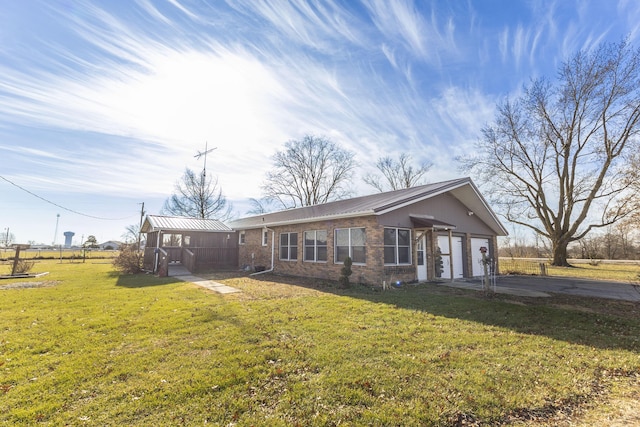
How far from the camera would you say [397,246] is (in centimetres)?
1241

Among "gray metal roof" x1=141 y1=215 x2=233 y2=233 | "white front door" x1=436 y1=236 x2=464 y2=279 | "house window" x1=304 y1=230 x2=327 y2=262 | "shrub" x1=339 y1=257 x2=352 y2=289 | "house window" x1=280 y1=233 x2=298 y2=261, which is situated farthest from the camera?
"gray metal roof" x1=141 y1=215 x2=233 y2=233

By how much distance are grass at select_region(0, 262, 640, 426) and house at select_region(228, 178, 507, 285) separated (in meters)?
4.49

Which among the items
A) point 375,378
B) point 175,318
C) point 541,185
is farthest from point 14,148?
point 541,185

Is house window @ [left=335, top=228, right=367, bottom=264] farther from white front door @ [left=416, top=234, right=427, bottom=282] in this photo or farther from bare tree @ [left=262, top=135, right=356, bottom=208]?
bare tree @ [left=262, top=135, right=356, bottom=208]

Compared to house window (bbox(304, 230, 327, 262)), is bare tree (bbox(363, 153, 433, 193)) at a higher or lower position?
higher

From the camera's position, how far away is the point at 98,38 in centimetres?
858

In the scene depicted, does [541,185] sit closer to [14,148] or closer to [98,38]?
[98,38]

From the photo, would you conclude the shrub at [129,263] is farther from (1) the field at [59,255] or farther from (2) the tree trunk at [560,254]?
(2) the tree trunk at [560,254]

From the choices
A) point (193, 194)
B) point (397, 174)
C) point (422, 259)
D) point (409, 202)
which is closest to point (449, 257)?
point (422, 259)

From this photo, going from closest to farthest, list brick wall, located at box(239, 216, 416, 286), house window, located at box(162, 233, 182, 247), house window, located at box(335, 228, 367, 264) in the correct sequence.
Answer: brick wall, located at box(239, 216, 416, 286) < house window, located at box(335, 228, 367, 264) < house window, located at box(162, 233, 182, 247)

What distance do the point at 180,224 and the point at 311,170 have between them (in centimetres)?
1971

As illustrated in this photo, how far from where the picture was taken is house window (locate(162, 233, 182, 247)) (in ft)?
66.2

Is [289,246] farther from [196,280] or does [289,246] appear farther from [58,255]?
[58,255]

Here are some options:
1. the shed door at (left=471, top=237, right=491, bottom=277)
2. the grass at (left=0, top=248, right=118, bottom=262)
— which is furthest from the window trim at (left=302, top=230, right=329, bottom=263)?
the grass at (left=0, top=248, right=118, bottom=262)
